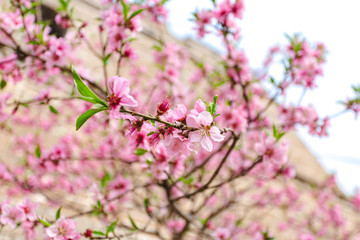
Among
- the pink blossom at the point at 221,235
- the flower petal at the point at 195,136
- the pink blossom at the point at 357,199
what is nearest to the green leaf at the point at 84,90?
the flower petal at the point at 195,136

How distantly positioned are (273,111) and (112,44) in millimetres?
7429

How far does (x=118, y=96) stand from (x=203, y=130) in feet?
0.93

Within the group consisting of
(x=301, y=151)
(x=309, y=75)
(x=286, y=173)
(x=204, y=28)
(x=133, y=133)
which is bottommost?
(x=133, y=133)

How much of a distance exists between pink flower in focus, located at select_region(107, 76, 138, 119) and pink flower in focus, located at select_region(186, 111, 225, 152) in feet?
0.61

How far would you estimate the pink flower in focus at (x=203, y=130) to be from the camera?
2.52ft

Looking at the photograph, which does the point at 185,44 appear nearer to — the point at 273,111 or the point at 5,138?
the point at 273,111

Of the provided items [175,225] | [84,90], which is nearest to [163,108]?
[84,90]

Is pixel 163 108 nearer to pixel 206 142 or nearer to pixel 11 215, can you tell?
pixel 206 142

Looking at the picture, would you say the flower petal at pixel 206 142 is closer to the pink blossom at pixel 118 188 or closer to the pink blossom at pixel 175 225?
the pink blossom at pixel 118 188

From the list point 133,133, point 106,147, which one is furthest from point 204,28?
point 106,147

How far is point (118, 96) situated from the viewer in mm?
764

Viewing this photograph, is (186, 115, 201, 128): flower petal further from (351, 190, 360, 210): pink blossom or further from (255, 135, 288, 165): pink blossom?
(351, 190, 360, 210): pink blossom

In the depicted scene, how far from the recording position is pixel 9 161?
10.2 feet

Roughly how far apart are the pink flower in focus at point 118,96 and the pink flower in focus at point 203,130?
185mm
